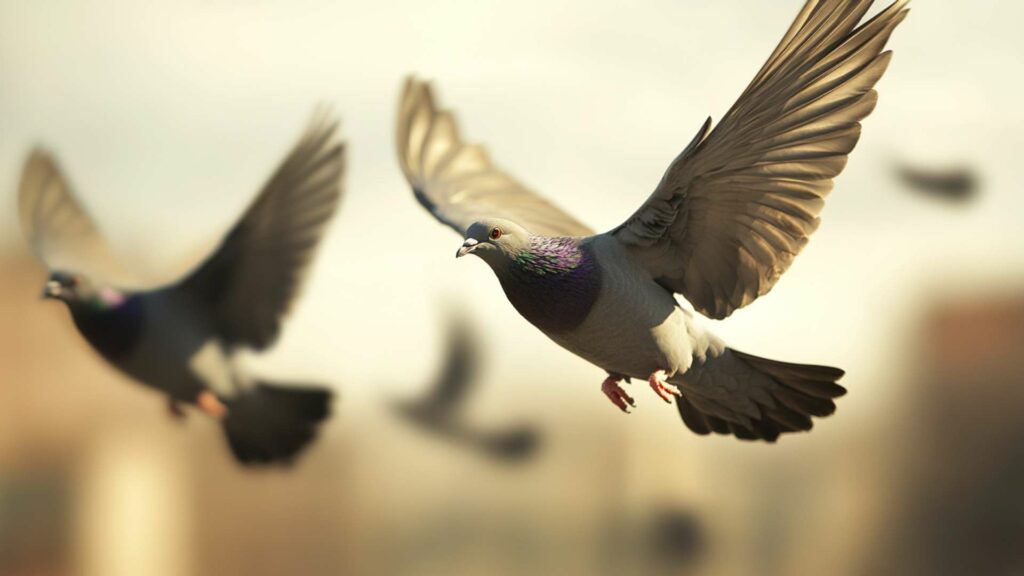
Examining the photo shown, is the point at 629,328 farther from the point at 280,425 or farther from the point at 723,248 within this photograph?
the point at 280,425

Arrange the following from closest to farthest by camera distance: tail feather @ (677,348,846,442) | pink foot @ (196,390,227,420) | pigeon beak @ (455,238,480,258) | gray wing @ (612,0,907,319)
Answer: gray wing @ (612,0,907,319)
pigeon beak @ (455,238,480,258)
tail feather @ (677,348,846,442)
pink foot @ (196,390,227,420)

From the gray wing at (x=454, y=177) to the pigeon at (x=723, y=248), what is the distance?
1.06 metres

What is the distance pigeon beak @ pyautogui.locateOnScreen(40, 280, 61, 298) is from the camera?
5.16 m

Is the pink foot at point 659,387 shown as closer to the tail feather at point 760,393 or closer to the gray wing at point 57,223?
the tail feather at point 760,393

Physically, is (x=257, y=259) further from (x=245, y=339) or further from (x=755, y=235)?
(x=755, y=235)

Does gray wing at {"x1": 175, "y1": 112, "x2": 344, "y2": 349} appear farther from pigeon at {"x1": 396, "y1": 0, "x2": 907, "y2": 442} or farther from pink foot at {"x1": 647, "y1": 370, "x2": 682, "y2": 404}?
pink foot at {"x1": 647, "y1": 370, "x2": 682, "y2": 404}

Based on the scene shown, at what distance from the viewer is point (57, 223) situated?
623cm

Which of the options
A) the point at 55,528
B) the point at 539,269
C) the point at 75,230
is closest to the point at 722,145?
the point at 539,269

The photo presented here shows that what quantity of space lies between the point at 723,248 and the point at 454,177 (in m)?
1.76

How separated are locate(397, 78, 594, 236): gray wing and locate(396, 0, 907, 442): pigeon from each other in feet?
3.47

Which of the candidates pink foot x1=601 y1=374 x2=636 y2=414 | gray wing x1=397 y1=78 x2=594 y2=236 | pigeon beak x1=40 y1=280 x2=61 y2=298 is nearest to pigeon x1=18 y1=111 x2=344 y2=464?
pigeon beak x1=40 y1=280 x2=61 y2=298

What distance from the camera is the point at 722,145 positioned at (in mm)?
2842

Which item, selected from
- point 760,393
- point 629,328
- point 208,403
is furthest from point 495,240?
point 208,403

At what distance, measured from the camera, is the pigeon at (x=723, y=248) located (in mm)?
2686
